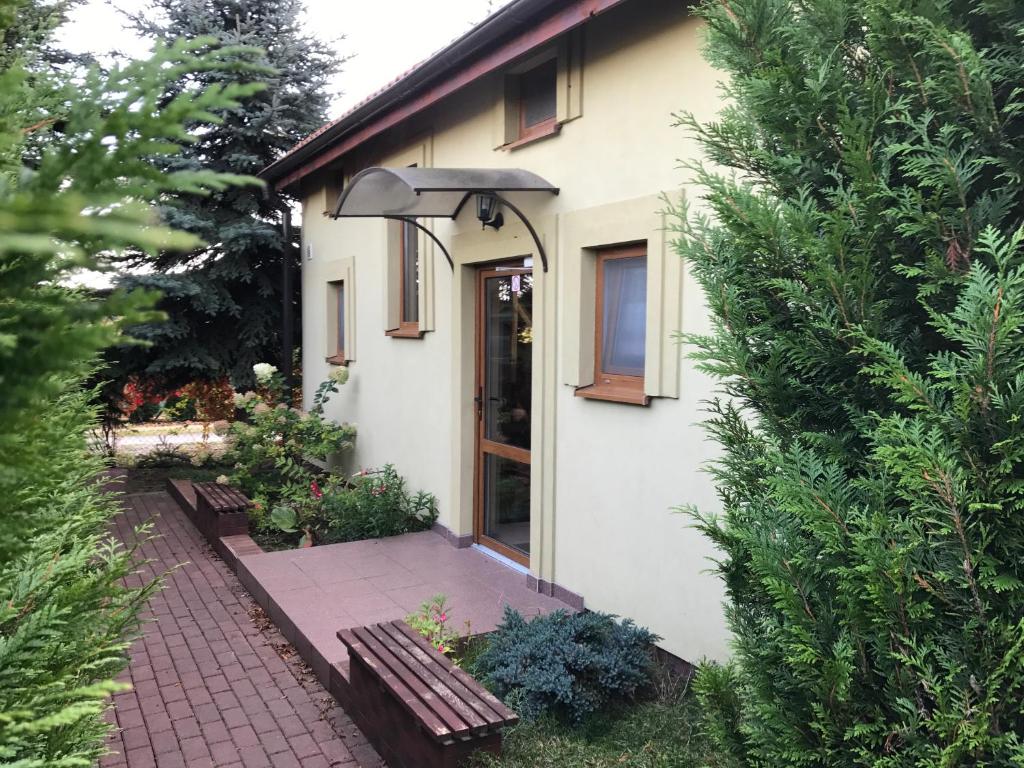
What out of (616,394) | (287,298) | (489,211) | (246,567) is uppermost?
(489,211)

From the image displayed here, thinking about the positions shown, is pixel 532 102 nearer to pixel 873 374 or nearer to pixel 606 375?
pixel 606 375

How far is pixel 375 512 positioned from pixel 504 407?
5.49 ft

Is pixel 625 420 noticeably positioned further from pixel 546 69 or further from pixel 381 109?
pixel 381 109

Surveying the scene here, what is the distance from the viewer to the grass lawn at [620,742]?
3.67 m

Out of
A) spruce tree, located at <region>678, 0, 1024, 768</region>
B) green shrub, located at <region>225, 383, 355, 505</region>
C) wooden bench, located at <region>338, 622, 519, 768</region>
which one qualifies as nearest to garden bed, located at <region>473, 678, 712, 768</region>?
wooden bench, located at <region>338, 622, 519, 768</region>

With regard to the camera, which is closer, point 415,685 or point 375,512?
point 415,685

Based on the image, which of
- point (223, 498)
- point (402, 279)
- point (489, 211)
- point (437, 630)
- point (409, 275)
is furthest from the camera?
point (402, 279)

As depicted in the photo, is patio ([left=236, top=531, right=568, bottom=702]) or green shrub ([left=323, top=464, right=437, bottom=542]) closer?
patio ([left=236, top=531, right=568, bottom=702])

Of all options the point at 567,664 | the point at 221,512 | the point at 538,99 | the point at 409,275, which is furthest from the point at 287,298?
the point at 567,664

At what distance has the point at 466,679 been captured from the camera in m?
3.95

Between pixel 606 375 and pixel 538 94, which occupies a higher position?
pixel 538 94

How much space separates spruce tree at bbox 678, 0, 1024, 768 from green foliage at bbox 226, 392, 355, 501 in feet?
23.3

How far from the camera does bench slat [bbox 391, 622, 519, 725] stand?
361 centimetres

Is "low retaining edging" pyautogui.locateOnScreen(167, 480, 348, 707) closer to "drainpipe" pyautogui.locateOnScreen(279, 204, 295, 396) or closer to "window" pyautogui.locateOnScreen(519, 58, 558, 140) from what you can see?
"drainpipe" pyautogui.locateOnScreen(279, 204, 295, 396)
